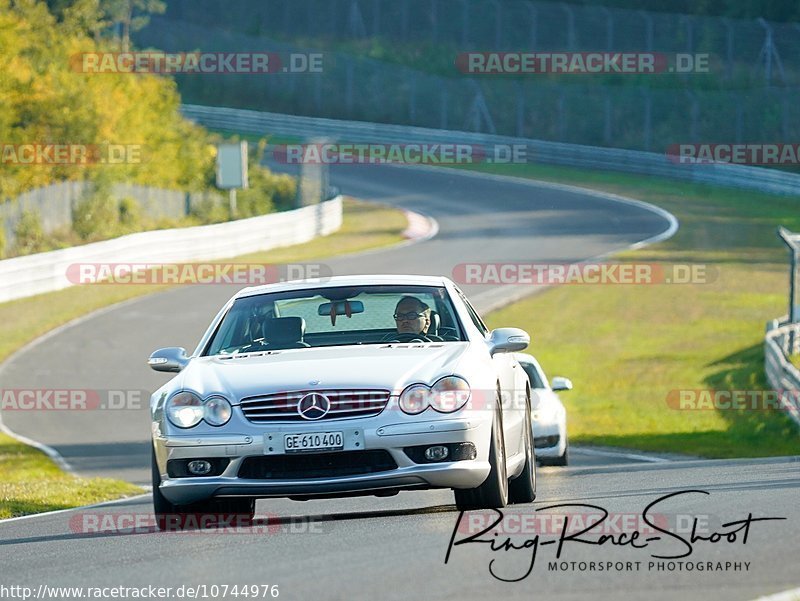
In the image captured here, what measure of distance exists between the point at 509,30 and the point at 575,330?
118ft

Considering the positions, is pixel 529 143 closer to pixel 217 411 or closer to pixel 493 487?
pixel 493 487

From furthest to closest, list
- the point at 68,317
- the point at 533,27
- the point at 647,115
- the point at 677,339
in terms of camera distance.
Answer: the point at 533,27 → the point at 647,115 → the point at 677,339 → the point at 68,317

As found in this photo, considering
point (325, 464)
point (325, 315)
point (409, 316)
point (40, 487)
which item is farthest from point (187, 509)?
point (40, 487)

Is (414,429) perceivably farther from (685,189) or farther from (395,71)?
(395,71)

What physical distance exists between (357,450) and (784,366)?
51.0 feet

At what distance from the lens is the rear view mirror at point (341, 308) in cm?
1013

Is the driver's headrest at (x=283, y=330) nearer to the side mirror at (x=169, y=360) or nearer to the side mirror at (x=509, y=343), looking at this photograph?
the side mirror at (x=169, y=360)

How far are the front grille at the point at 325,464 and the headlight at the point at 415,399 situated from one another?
281 millimetres

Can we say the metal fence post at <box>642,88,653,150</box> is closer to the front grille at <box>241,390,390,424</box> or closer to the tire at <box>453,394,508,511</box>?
the tire at <box>453,394,508,511</box>

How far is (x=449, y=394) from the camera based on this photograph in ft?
29.0

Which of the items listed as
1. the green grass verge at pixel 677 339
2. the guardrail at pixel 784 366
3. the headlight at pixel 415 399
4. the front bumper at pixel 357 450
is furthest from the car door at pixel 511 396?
the guardrail at pixel 784 366

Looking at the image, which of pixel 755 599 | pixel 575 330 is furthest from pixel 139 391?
pixel 755 599

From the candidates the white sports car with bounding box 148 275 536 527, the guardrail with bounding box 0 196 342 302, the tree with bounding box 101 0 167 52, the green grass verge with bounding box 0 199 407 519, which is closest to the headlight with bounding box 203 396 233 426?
the white sports car with bounding box 148 275 536 527

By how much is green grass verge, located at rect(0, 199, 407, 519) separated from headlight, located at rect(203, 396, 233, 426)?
12.6 feet
